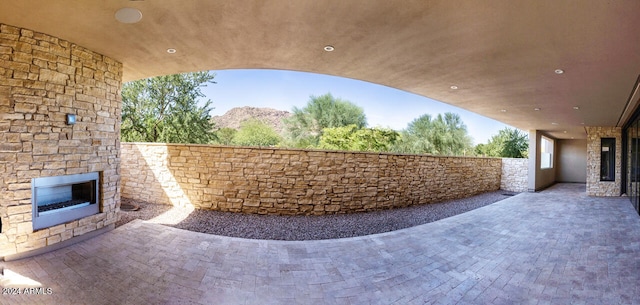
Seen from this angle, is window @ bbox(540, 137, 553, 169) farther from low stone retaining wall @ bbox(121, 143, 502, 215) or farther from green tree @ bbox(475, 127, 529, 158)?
low stone retaining wall @ bbox(121, 143, 502, 215)

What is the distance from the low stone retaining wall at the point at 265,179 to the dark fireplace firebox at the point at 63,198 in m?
1.96

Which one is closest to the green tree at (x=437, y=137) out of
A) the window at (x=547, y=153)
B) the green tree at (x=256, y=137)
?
the window at (x=547, y=153)

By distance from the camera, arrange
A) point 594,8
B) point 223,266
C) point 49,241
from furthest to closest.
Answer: point 49,241 → point 223,266 → point 594,8

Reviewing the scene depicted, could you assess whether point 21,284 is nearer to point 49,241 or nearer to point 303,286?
point 49,241

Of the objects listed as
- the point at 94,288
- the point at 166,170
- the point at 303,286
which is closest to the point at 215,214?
the point at 166,170

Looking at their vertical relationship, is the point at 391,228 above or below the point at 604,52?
below

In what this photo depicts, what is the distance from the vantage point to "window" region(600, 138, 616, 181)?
10055 mm

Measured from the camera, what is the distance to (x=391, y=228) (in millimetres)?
5066

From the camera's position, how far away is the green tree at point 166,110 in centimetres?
1146

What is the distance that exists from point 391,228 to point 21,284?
4930 mm

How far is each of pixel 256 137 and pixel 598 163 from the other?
2087 centimetres

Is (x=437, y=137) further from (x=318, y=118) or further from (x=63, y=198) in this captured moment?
(x=63, y=198)

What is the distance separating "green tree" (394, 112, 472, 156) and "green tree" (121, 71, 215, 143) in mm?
17312

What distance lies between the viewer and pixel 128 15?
9.55 feet
